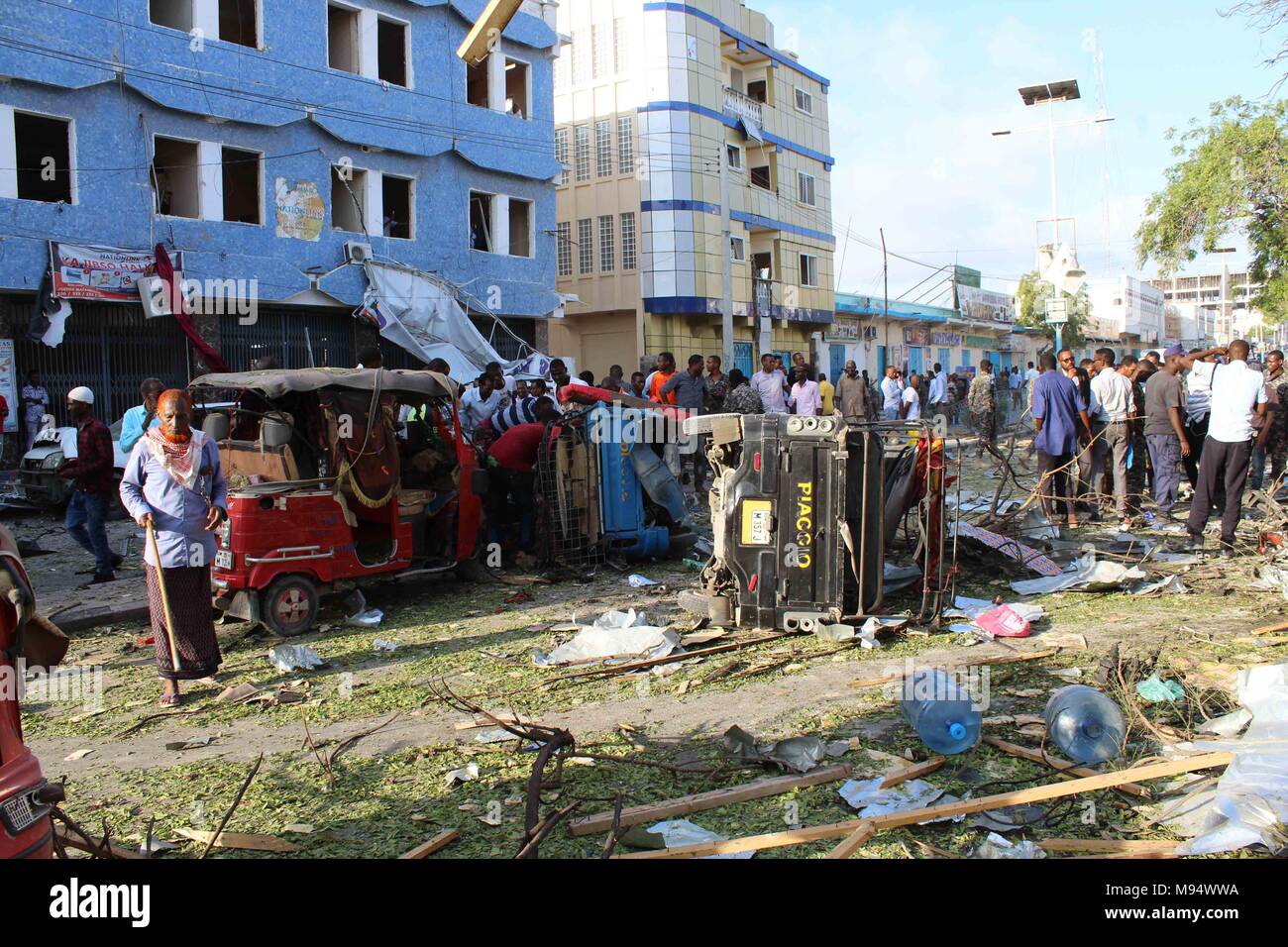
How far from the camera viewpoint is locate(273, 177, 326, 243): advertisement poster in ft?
60.2

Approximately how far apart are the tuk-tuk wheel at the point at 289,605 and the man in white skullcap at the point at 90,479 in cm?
293

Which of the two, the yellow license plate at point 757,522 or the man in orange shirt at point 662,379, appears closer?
the yellow license plate at point 757,522

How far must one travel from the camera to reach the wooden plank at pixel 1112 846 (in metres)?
3.66

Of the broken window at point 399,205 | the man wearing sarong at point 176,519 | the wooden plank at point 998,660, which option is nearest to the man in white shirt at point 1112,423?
the wooden plank at point 998,660

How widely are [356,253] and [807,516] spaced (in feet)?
48.5

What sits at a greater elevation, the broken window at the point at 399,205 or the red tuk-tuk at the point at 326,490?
the broken window at the point at 399,205

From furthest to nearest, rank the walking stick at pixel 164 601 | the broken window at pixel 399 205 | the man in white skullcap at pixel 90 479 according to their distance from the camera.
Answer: the broken window at pixel 399 205
the man in white skullcap at pixel 90 479
the walking stick at pixel 164 601

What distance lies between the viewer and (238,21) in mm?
18703

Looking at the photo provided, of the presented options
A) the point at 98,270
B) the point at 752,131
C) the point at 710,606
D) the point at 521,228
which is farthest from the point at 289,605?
the point at 752,131

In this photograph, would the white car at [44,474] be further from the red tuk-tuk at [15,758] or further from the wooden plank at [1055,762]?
the wooden plank at [1055,762]

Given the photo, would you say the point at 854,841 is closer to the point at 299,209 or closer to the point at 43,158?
the point at 43,158

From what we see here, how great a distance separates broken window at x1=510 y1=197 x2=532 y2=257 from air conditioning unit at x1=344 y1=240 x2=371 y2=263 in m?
5.19

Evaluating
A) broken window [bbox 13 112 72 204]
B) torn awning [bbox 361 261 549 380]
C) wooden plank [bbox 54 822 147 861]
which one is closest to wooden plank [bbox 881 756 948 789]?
wooden plank [bbox 54 822 147 861]

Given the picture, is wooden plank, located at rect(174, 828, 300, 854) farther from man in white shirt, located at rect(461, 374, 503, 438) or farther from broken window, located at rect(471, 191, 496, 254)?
broken window, located at rect(471, 191, 496, 254)
